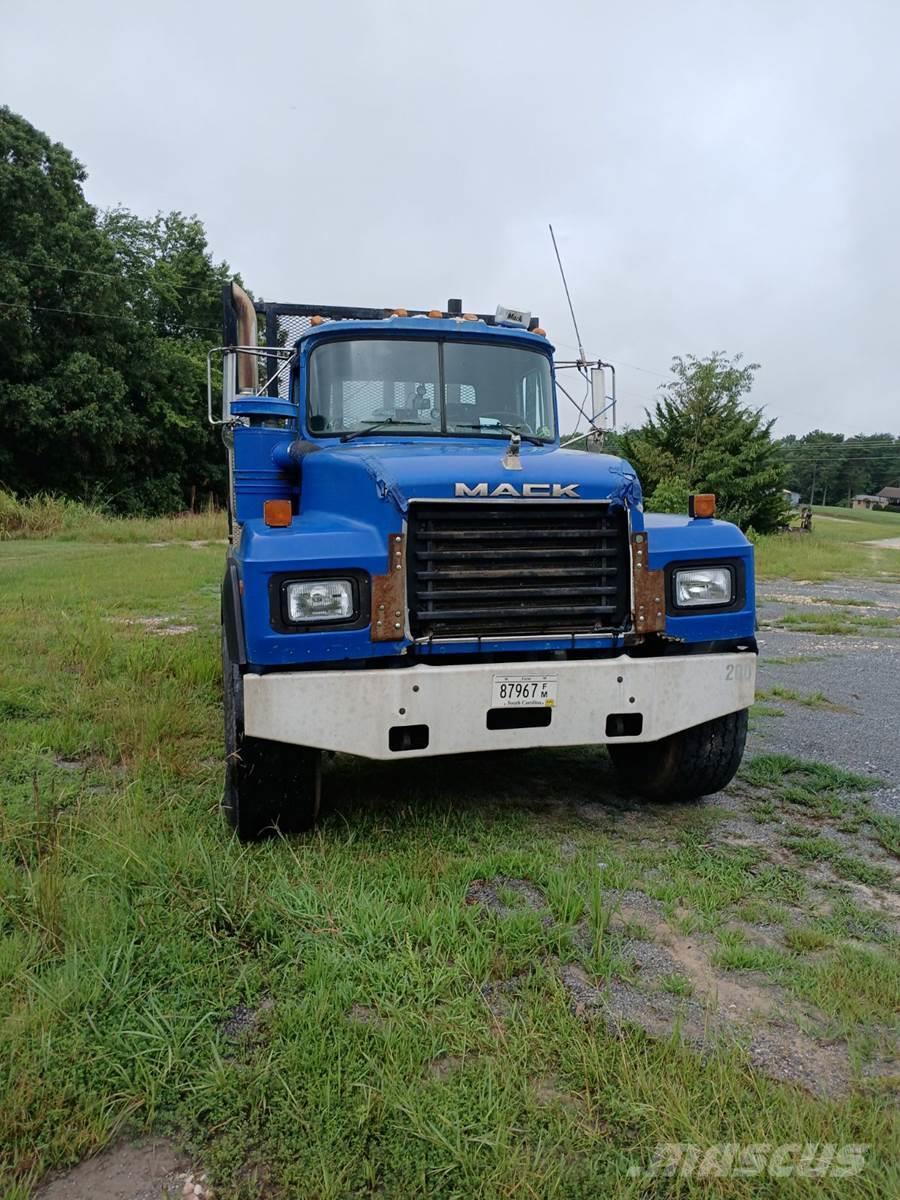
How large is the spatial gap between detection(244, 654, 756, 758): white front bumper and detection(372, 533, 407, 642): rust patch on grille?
0.16m

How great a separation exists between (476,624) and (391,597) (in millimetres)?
413

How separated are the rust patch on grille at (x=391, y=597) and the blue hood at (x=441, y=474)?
0.58 ft

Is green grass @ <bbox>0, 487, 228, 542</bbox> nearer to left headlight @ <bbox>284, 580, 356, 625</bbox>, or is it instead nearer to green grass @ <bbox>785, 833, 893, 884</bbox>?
left headlight @ <bbox>284, 580, 356, 625</bbox>

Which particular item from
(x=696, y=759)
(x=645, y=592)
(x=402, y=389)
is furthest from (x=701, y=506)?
(x=402, y=389)

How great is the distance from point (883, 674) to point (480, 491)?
5.50 metres

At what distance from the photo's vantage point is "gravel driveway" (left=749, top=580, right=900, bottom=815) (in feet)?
16.6

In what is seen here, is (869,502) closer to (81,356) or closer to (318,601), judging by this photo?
(81,356)

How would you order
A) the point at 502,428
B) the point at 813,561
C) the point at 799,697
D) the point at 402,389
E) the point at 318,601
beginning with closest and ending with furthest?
the point at 318,601, the point at 402,389, the point at 502,428, the point at 799,697, the point at 813,561

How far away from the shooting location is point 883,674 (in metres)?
7.49

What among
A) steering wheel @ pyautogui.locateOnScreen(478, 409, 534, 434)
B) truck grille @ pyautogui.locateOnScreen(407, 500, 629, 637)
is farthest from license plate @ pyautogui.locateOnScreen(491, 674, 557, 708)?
steering wheel @ pyautogui.locateOnScreen(478, 409, 534, 434)

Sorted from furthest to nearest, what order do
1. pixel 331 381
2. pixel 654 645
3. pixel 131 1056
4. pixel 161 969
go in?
pixel 331 381
pixel 654 645
pixel 161 969
pixel 131 1056

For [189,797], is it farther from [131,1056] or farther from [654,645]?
[654,645]

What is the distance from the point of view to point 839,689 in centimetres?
686

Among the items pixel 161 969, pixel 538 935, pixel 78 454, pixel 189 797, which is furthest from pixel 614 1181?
pixel 78 454
